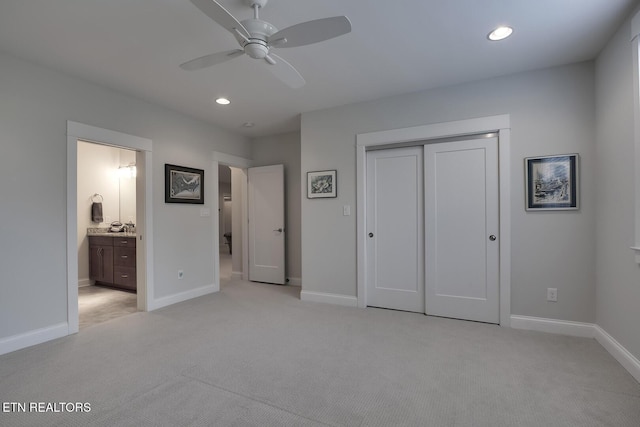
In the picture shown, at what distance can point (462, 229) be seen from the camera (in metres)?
3.30

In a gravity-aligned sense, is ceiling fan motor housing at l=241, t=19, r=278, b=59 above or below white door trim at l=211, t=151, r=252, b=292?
above

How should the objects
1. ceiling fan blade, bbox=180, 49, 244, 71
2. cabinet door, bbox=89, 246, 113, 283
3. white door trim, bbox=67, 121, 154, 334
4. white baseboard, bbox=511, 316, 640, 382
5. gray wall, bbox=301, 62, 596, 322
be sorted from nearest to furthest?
ceiling fan blade, bbox=180, 49, 244, 71 < white baseboard, bbox=511, 316, 640, 382 < gray wall, bbox=301, 62, 596, 322 < white door trim, bbox=67, 121, 154, 334 < cabinet door, bbox=89, 246, 113, 283

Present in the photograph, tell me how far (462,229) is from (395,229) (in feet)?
2.39

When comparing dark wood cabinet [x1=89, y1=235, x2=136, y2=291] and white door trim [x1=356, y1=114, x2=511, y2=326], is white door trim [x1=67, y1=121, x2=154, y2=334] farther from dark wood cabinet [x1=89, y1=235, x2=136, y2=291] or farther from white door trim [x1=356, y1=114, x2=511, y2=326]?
white door trim [x1=356, y1=114, x2=511, y2=326]

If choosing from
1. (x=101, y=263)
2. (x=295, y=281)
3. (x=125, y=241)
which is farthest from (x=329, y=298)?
(x=101, y=263)

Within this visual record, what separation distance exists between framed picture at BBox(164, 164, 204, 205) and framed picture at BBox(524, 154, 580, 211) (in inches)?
156

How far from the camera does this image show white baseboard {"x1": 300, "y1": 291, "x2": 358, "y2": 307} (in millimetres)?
3812

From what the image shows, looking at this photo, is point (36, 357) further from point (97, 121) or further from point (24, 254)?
point (97, 121)

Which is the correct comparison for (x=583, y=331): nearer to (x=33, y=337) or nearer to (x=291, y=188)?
(x=291, y=188)

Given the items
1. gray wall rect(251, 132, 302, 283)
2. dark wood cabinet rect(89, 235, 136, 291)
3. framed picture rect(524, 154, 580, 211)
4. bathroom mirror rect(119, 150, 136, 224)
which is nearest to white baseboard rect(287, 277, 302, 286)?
gray wall rect(251, 132, 302, 283)

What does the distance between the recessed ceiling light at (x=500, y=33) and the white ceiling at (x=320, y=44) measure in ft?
0.21

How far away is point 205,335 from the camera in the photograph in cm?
287

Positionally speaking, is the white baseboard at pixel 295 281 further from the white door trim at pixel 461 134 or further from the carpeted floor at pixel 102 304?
the carpeted floor at pixel 102 304

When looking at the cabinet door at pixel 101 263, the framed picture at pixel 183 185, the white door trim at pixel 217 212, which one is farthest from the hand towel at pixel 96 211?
the framed picture at pixel 183 185
